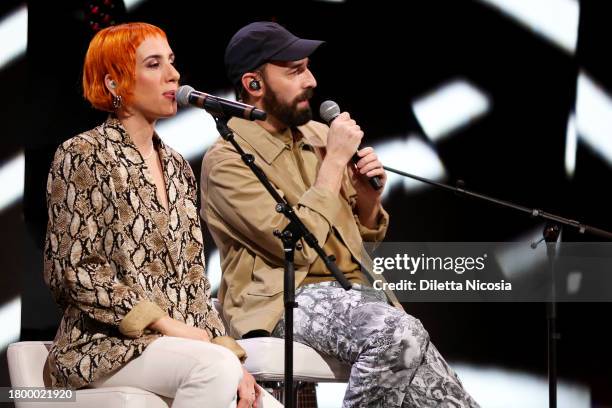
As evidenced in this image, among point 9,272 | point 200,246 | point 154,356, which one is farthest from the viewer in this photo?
point 9,272

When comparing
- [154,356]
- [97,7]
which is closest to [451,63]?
[97,7]

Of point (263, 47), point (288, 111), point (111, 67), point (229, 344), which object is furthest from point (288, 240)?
point (263, 47)

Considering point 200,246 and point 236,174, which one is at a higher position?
point 236,174

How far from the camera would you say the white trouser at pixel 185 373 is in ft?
7.53

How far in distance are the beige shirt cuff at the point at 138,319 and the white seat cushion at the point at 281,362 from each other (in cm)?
56

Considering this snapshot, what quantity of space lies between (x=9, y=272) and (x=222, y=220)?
129 cm

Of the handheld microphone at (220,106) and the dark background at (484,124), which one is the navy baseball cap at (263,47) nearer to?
the handheld microphone at (220,106)

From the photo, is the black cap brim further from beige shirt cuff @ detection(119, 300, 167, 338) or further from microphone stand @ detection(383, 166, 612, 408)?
beige shirt cuff @ detection(119, 300, 167, 338)

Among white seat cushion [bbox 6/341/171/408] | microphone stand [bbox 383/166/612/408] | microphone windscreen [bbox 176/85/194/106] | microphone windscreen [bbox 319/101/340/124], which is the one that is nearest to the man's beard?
microphone windscreen [bbox 319/101/340/124]

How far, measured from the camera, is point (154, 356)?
7.74 ft

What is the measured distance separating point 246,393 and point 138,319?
1.04 feet

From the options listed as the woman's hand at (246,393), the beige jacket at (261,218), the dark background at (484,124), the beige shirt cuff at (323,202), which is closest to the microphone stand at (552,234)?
the beige jacket at (261,218)

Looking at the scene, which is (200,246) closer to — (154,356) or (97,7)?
(154,356)

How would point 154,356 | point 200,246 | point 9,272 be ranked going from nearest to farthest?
point 154,356 → point 200,246 → point 9,272
